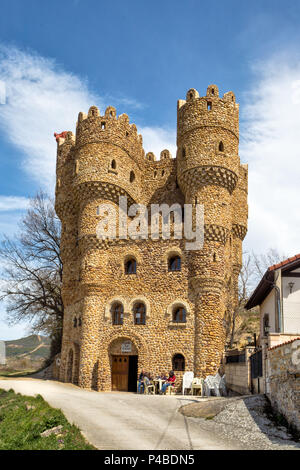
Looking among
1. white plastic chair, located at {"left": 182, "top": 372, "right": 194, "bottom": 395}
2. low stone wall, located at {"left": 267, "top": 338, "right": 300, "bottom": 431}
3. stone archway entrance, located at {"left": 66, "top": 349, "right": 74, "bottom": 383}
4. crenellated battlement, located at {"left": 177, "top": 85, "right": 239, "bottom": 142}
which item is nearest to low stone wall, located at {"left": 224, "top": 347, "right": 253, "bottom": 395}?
white plastic chair, located at {"left": 182, "top": 372, "right": 194, "bottom": 395}

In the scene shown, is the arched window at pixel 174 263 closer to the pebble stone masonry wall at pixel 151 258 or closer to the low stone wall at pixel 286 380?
the pebble stone masonry wall at pixel 151 258

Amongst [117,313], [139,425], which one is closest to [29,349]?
[117,313]

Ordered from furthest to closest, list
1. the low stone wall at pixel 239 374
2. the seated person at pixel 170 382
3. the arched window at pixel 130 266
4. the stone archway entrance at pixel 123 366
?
1. the arched window at pixel 130 266
2. the stone archway entrance at pixel 123 366
3. the seated person at pixel 170 382
4. the low stone wall at pixel 239 374

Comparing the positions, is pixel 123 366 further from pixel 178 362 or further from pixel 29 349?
pixel 29 349

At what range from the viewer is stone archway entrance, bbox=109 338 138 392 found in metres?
26.9

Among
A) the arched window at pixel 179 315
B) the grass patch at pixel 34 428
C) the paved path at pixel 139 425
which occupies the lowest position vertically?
the grass patch at pixel 34 428

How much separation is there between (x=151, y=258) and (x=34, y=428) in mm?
14868

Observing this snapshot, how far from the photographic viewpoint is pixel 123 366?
89.4 feet

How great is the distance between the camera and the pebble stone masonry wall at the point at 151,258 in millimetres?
25891

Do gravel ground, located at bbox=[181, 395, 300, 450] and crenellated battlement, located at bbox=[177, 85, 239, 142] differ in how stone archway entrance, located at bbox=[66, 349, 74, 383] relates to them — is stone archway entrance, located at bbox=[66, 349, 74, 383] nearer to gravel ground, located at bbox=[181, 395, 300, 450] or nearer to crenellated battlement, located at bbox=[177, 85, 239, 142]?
gravel ground, located at bbox=[181, 395, 300, 450]

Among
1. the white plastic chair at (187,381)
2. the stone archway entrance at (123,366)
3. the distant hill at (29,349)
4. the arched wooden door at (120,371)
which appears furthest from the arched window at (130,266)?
the distant hill at (29,349)

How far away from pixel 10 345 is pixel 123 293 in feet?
217

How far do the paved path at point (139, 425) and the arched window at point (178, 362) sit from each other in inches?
244
